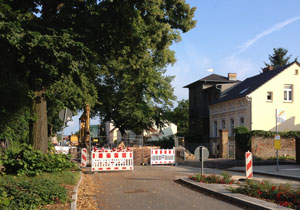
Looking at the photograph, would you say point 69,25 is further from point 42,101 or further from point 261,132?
point 261,132

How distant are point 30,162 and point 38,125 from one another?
1.78 m

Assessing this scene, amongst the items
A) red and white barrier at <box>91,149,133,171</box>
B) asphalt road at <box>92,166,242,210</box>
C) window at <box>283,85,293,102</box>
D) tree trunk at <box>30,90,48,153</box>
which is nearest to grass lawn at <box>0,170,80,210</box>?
asphalt road at <box>92,166,242,210</box>

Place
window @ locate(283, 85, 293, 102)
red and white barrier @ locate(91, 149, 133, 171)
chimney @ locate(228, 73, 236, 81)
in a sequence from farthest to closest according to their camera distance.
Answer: chimney @ locate(228, 73, 236, 81)
window @ locate(283, 85, 293, 102)
red and white barrier @ locate(91, 149, 133, 171)

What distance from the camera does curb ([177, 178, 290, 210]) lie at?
8.36m

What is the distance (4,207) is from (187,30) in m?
12.4

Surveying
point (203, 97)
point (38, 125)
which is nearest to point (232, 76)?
point (203, 97)

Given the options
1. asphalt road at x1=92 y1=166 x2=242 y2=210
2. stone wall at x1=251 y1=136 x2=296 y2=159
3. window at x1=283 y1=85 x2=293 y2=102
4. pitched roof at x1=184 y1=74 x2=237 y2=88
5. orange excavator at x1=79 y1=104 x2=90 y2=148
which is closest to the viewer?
asphalt road at x1=92 y1=166 x2=242 y2=210

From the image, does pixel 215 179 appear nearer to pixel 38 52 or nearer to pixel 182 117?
pixel 38 52

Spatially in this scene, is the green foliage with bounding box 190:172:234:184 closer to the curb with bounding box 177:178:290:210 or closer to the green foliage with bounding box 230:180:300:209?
the curb with bounding box 177:178:290:210

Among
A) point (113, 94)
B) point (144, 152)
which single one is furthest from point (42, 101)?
point (113, 94)

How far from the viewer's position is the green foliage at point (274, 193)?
862 centimetres

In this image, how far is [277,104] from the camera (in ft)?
123

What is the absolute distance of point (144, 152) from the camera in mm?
30578

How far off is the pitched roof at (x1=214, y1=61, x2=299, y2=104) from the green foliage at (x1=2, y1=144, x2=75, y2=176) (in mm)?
26654
